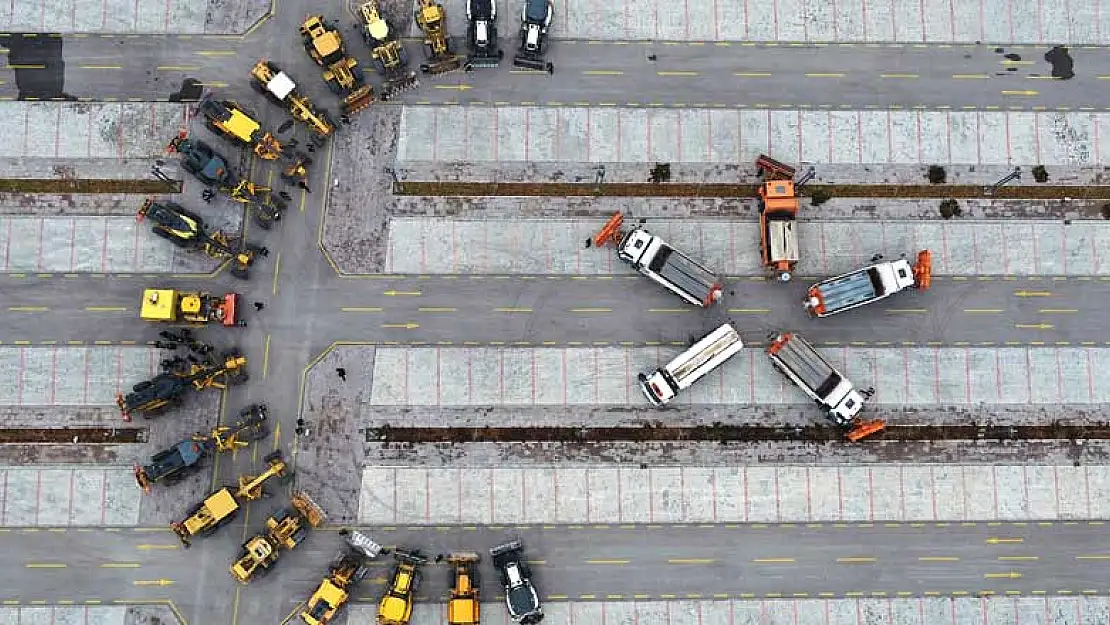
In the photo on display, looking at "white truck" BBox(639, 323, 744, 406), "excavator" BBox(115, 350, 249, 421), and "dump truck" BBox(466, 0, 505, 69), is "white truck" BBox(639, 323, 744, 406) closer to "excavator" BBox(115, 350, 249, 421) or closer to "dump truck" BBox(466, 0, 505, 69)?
"dump truck" BBox(466, 0, 505, 69)

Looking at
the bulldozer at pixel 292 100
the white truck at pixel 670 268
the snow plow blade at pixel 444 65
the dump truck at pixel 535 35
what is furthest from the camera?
the snow plow blade at pixel 444 65

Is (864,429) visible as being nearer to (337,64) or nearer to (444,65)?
(444,65)

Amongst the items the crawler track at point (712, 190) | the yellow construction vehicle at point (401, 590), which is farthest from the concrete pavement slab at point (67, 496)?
the crawler track at point (712, 190)

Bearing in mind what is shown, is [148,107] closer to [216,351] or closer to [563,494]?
[216,351]

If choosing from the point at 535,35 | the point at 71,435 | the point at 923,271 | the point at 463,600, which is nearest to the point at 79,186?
the point at 71,435

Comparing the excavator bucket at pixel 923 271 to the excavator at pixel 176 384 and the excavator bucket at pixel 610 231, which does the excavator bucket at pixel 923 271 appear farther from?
the excavator at pixel 176 384

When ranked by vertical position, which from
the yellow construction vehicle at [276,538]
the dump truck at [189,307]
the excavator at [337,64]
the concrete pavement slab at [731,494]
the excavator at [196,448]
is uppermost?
the excavator at [337,64]
